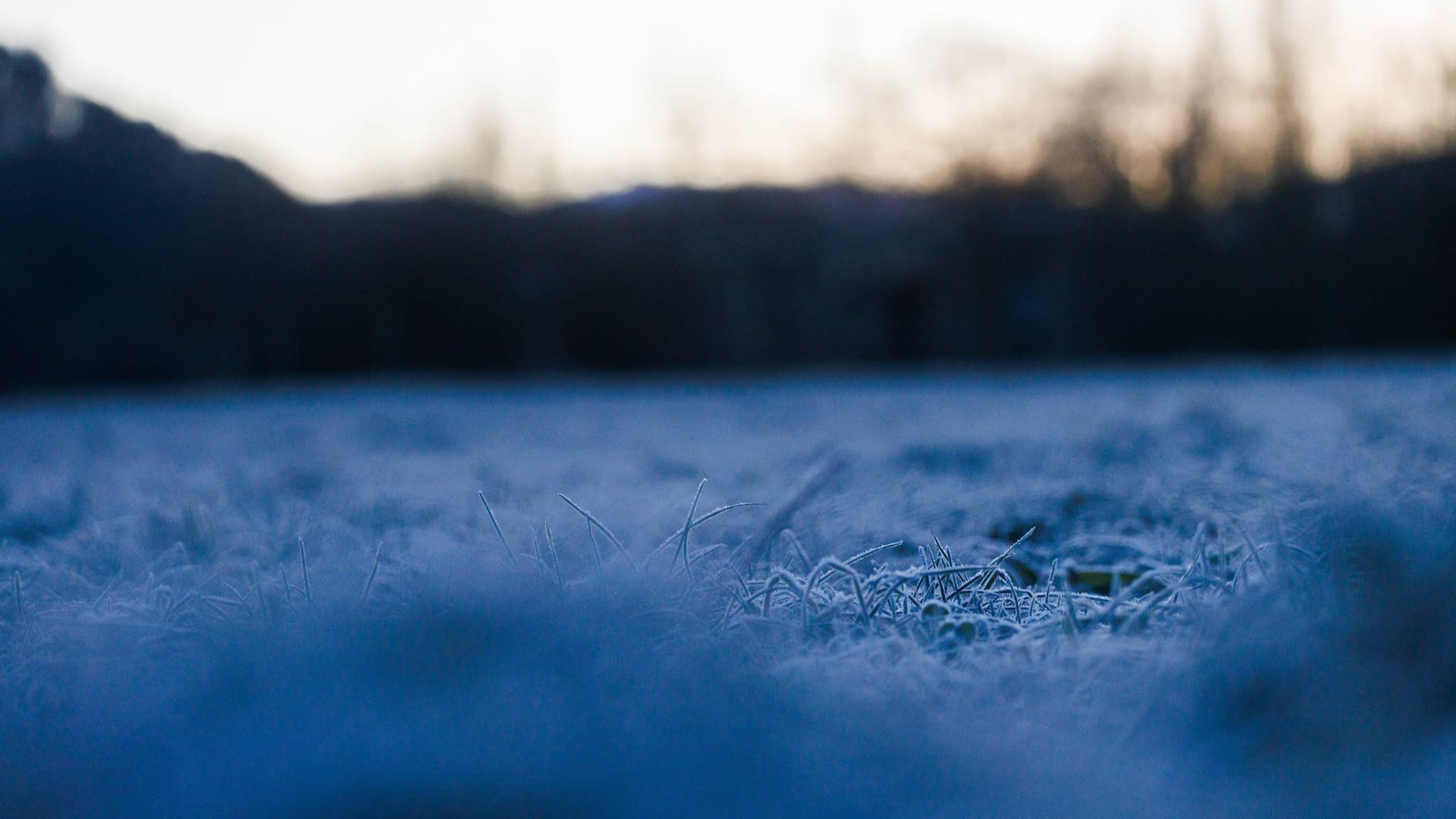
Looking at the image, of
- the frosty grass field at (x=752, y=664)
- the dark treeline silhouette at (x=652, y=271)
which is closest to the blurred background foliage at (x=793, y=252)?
the dark treeline silhouette at (x=652, y=271)

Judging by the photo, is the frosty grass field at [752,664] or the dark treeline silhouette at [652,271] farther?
the dark treeline silhouette at [652,271]

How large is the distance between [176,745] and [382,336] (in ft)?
52.4

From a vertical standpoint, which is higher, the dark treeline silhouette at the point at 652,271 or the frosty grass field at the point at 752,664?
the dark treeline silhouette at the point at 652,271

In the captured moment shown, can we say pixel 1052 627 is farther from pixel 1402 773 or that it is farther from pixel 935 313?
pixel 935 313

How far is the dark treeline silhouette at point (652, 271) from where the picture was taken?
47.8ft

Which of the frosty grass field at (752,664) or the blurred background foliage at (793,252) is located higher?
the blurred background foliage at (793,252)

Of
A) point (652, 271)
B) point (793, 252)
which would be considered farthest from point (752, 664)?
point (793, 252)

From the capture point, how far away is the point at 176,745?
79cm

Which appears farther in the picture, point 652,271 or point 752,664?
point 652,271

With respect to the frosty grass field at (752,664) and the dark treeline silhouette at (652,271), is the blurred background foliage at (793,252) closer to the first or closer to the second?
the dark treeline silhouette at (652,271)

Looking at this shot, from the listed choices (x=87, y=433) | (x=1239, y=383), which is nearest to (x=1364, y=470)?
(x=1239, y=383)

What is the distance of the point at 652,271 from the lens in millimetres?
16297

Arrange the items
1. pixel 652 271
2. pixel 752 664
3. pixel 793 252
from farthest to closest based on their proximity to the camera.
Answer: pixel 793 252
pixel 652 271
pixel 752 664

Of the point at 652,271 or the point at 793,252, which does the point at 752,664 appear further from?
the point at 793,252
